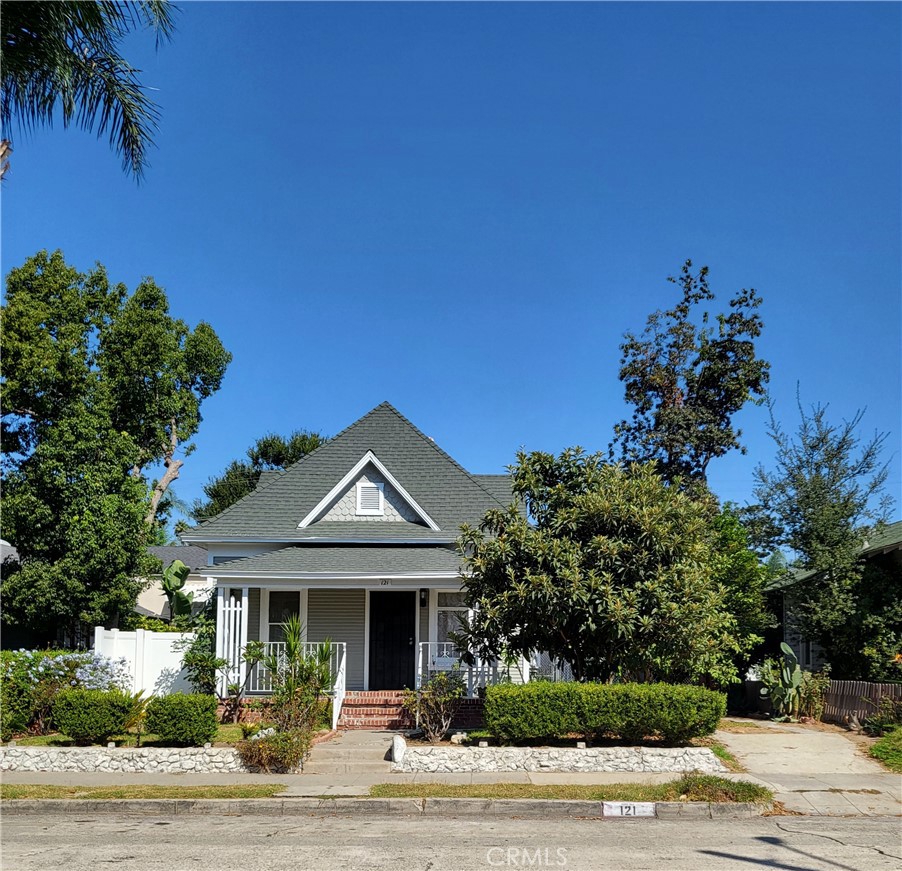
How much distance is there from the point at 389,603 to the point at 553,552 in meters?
7.08

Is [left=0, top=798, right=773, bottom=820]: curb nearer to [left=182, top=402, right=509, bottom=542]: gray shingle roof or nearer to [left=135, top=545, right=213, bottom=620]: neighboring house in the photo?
[left=182, top=402, right=509, bottom=542]: gray shingle roof

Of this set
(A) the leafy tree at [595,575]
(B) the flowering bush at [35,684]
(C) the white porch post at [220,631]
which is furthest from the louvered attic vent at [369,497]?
(B) the flowering bush at [35,684]

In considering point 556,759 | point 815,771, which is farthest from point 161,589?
point 815,771

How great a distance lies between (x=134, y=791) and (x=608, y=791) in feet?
20.9

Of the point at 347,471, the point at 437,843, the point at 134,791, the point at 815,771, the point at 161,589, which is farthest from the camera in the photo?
the point at 161,589

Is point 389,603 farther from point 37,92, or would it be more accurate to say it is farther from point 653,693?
point 37,92

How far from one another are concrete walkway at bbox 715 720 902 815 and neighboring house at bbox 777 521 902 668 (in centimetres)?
410

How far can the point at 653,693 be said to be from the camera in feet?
46.4

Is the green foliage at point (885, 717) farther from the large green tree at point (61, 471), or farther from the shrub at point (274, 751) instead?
the large green tree at point (61, 471)

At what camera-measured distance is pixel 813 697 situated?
64.0 feet

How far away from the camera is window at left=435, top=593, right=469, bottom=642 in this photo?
799 inches

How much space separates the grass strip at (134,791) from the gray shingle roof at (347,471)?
914 cm

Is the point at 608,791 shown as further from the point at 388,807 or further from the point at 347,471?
the point at 347,471

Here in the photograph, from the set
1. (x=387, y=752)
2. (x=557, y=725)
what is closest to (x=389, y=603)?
(x=387, y=752)
